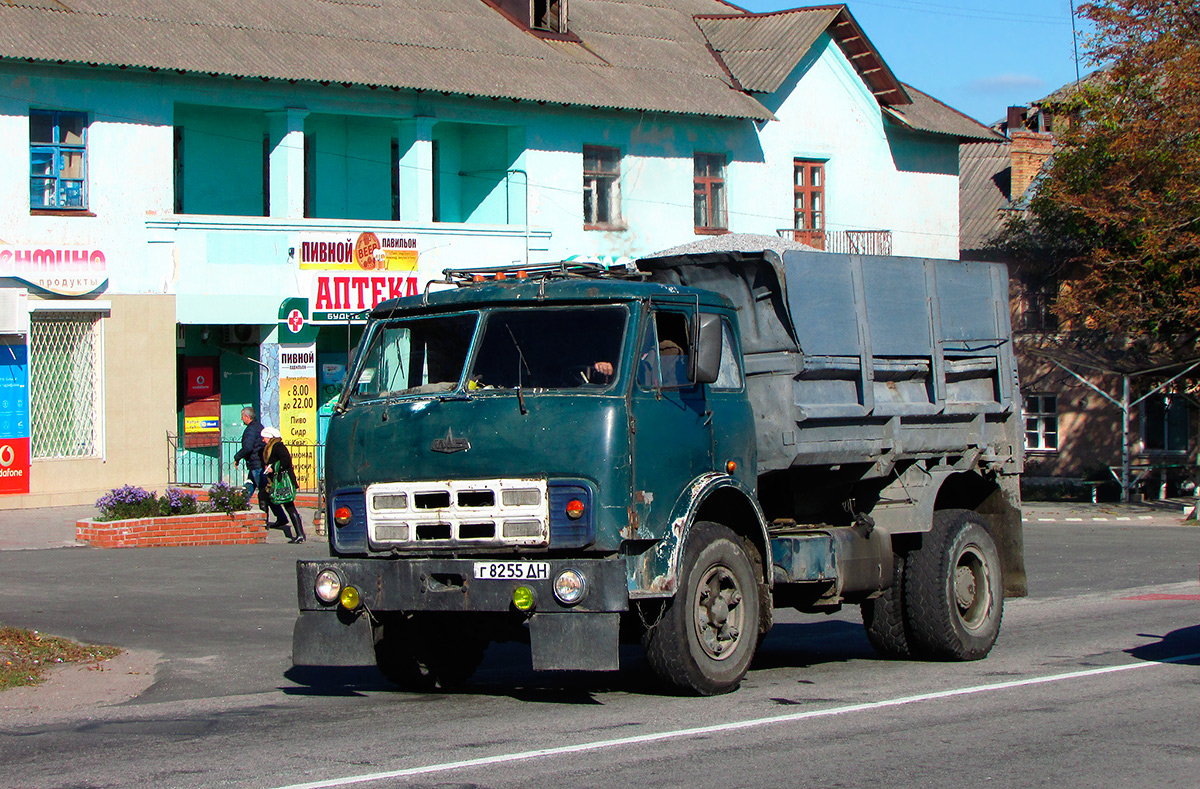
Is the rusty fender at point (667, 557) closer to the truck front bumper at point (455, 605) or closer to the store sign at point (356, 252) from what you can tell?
Answer: the truck front bumper at point (455, 605)

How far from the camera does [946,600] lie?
1071 centimetres

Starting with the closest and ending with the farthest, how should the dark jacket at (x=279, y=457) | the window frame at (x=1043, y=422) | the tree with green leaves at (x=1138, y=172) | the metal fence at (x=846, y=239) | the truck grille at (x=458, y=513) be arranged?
the truck grille at (x=458, y=513), the dark jacket at (x=279, y=457), the tree with green leaves at (x=1138, y=172), the metal fence at (x=846, y=239), the window frame at (x=1043, y=422)

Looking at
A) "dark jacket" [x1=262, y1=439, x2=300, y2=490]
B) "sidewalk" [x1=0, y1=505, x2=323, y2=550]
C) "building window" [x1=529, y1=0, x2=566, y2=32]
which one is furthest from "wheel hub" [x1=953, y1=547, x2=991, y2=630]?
"building window" [x1=529, y1=0, x2=566, y2=32]

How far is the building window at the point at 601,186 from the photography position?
31.3 meters

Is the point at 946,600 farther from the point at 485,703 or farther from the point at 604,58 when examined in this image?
the point at 604,58

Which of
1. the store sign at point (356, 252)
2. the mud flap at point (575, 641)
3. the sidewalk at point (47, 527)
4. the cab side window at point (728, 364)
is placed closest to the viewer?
the mud flap at point (575, 641)

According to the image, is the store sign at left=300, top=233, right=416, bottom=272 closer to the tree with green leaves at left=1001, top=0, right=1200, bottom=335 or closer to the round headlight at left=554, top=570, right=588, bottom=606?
the tree with green leaves at left=1001, top=0, right=1200, bottom=335

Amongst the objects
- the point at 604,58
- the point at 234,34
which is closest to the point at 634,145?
the point at 604,58

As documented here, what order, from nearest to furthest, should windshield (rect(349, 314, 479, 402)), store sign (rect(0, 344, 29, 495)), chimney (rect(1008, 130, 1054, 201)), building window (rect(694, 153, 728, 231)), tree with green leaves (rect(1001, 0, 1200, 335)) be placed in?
windshield (rect(349, 314, 479, 402)) → store sign (rect(0, 344, 29, 495)) → tree with green leaves (rect(1001, 0, 1200, 335)) → building window (rect(694, 153, 728, 231)) → chimney (rect(1008, 130, 1054, 201))

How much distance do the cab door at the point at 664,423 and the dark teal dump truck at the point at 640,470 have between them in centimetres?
2

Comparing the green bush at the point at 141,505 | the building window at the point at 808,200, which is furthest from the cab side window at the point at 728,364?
the building window at the point at 808,200

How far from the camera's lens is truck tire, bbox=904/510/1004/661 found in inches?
421

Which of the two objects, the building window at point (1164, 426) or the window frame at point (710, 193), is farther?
the building window at point (1164, 426)

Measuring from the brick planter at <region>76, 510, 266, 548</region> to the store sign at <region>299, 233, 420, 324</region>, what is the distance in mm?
7756
